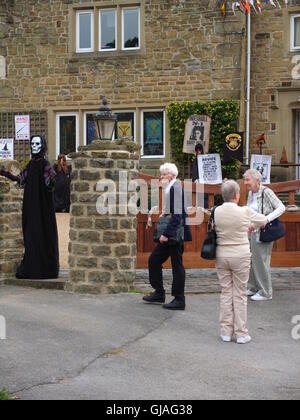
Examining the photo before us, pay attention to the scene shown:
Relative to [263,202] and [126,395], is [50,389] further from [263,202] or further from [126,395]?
[263,202]

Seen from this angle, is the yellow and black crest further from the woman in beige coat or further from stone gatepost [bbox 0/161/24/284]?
the woman in beige coat

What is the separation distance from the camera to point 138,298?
8.83 m

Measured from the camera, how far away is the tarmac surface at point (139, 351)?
5.16 meters

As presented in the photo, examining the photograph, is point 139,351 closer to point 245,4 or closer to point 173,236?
point 173,236

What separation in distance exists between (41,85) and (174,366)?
51.2 ft

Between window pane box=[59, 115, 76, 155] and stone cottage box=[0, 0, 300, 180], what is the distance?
1.2 inches

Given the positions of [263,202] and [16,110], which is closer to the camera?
[263,202]

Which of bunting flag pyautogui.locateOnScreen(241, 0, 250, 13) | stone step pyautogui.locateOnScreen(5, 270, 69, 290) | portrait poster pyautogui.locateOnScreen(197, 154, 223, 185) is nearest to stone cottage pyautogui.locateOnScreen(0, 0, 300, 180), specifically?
bunting flag pyautogui.locateOnScreen(241, 0, 250, 13)

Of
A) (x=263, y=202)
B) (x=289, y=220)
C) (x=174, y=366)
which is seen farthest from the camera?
(x=289, y=220)

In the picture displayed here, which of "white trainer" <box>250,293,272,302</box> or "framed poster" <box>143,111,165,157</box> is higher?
"framed poster" <box>143,111,165,157</box>

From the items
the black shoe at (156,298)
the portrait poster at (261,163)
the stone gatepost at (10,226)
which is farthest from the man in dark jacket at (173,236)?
the portrait poster at (261,163)

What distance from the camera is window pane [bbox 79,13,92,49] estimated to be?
20.2 m

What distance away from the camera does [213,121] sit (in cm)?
1873

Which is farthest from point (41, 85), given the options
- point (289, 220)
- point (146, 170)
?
point (289, 220)
